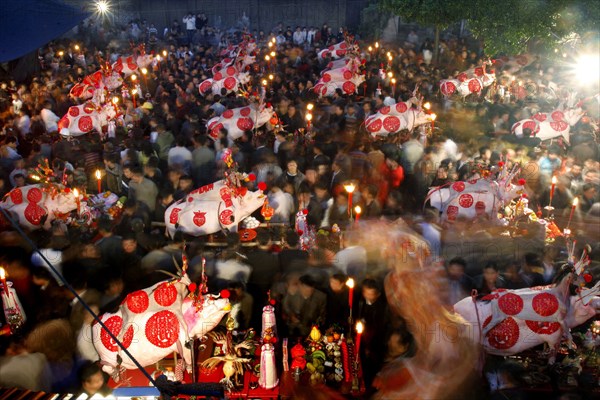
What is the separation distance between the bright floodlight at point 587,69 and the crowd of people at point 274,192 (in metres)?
1.85

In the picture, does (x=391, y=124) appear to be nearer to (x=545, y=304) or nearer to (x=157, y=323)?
(x=545, y=304)

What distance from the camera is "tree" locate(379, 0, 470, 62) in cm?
1686

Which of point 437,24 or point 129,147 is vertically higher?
point 437,24

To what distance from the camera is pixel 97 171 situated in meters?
8.21

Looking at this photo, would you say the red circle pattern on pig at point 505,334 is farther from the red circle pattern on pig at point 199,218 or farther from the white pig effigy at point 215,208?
the red circle pattern on pig at point 199,218

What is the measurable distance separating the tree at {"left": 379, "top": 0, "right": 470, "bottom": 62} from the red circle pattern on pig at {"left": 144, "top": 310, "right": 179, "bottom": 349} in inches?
591

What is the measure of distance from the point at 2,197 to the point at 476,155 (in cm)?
856

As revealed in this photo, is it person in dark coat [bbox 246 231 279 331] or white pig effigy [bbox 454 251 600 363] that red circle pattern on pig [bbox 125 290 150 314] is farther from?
white pig effigy [bbox 454 251 600 363]

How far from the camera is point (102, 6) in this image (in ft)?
93.3

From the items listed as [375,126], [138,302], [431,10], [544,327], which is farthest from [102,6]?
[544,327]

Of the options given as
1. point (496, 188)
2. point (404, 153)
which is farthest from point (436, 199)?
point (404, 153)

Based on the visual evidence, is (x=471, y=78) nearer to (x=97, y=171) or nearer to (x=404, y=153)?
(x=404, y=153)

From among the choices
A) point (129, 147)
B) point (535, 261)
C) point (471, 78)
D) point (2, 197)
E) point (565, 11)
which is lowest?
point (535, 261)

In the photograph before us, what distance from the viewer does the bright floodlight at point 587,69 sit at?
14.0 m
